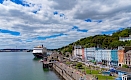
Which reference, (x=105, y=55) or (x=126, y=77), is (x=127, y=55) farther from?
(x=126, y=77)

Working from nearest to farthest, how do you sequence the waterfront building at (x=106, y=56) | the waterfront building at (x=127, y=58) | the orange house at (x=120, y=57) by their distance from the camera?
the waterfront building at (x=127, y=58) < the orange house at (x=120, y=57) < the waterfront building at (x=106, y=56)

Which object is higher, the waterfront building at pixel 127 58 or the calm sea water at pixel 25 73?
the waterfront building at pixel 127 58

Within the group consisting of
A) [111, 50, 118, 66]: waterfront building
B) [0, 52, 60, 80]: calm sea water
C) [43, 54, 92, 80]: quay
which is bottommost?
[0, 52, 60, 80]: calm sea water

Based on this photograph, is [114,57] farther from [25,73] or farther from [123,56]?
[25,73]

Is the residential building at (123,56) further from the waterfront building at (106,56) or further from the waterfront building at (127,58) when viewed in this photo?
the waterfront building at (106,56)

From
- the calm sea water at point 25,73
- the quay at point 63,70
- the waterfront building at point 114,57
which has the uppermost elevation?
the waterfront building at point 114,57

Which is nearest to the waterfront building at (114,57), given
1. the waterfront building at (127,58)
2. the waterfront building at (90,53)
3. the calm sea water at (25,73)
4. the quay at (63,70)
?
the waterfront building at (127,58)

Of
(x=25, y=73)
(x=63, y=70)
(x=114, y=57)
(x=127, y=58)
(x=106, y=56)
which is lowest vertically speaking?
(x=25, y=73)

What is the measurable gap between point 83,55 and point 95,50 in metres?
20.4

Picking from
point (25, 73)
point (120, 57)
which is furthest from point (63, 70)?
point (120, 57)

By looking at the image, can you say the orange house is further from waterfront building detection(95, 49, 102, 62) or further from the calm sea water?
the calm sea water

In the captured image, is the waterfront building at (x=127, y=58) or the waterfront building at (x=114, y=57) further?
the waterfront building at (x=114, y=57)

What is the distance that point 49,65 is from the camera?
8756cm

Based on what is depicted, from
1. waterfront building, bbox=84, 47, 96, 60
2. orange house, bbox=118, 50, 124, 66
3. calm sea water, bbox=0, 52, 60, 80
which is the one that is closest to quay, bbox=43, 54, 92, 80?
calm sea water, bbox=0, 52, 60, 80
